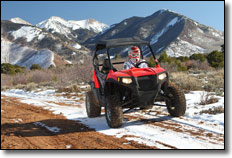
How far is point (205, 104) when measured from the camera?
6.79m

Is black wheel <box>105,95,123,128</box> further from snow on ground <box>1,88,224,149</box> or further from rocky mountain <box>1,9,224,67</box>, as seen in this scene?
rocky mountain <box>1,9,224,67</box>

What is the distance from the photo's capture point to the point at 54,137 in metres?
4.94

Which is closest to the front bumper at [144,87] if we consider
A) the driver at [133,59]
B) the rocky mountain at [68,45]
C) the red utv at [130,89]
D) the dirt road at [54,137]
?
the red utv at [130,89]

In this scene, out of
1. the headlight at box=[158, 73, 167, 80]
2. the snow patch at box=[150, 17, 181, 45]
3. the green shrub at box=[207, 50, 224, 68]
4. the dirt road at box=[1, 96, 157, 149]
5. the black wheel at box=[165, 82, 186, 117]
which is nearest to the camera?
the dirt road at box=[1, 96, 157, 149]

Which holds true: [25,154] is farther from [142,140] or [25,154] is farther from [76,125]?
[76,125]

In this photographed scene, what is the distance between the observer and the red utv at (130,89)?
4.82 meters

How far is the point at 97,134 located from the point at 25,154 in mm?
1646

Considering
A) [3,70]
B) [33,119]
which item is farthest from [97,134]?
[3,70]

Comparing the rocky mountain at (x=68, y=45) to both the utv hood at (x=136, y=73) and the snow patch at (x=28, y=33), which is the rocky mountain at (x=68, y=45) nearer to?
the snow patch at (x=28, y=33)

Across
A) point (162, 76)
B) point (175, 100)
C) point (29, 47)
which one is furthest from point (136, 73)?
point (29, 47)

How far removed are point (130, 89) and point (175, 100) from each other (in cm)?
120

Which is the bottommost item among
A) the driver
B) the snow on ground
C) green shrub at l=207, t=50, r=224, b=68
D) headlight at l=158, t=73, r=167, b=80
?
the snow on ground

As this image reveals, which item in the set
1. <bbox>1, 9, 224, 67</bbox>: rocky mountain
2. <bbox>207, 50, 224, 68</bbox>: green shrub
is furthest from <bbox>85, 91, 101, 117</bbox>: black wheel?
<bbox>1, 9, 224, 67</bbox>: rocky mountain

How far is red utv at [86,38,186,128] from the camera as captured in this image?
4820 mm
